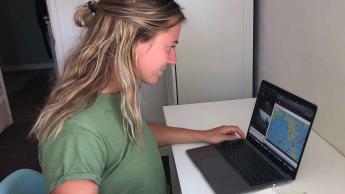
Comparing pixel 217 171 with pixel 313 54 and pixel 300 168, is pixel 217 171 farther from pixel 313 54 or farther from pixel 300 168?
pixel 313 54

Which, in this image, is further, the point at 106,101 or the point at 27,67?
the point at 27,67

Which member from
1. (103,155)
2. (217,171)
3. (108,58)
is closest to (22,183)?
(103,155)

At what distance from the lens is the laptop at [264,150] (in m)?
1.03

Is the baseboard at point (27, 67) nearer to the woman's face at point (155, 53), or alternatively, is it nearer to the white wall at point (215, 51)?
the white wall at point (215, 51)

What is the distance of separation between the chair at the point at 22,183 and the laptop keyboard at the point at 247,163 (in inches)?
22.9

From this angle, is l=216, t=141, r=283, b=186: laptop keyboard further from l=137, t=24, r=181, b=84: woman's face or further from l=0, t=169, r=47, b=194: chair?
l=0, t=169, r=47, b=194: chair

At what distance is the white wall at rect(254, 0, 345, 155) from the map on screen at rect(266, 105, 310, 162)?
0.75ft

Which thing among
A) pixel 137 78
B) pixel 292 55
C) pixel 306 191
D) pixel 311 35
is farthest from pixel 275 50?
pixel 137 78

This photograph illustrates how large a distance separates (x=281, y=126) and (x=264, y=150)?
0.12 m

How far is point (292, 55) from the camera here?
4.99 feet

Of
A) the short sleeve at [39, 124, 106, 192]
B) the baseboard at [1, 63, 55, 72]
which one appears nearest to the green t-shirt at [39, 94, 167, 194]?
the short sleeve at [39, 124, 106, 192]

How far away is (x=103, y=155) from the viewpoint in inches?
33.9

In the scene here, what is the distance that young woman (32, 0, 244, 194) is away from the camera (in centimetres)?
81

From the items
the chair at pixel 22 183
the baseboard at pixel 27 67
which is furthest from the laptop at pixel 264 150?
the baseboard at pixel 27 67
